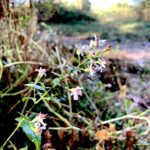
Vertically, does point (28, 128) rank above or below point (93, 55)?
below

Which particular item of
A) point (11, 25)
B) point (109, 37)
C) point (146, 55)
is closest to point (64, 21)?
point (109, 37)

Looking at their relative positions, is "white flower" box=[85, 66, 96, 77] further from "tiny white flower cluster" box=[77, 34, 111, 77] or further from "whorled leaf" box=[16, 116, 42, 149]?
"whorled leaf" box=[16, 116, 42, 149]

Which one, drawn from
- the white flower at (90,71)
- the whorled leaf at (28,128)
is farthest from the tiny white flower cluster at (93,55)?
the whorled leaf at (28,128)

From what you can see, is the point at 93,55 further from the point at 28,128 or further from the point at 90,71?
the point at 28,128

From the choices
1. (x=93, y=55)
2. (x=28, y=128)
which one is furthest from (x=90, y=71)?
(x=28, y=128)

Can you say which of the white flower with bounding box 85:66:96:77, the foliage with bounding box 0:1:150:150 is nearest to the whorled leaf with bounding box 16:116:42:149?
the white flower with bounding box 85:66:96:77

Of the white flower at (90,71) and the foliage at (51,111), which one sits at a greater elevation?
the white flower at (90,71)

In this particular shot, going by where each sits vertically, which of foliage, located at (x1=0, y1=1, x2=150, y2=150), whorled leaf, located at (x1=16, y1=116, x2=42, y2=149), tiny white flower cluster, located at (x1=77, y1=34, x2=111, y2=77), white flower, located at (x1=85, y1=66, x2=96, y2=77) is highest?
tiny white flower cluster, located at (x1=77, y1=34, x2=111, y2=77)

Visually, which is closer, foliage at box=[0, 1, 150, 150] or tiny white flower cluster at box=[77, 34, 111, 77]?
tiny white flower cluster at box=[77, 34, 111, 77]

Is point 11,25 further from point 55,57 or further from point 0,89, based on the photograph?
point 55,57

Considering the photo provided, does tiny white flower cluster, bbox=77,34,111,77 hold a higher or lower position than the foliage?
higher

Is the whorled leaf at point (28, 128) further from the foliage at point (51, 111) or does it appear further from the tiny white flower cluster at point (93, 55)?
the foliage at point (51, 111)
